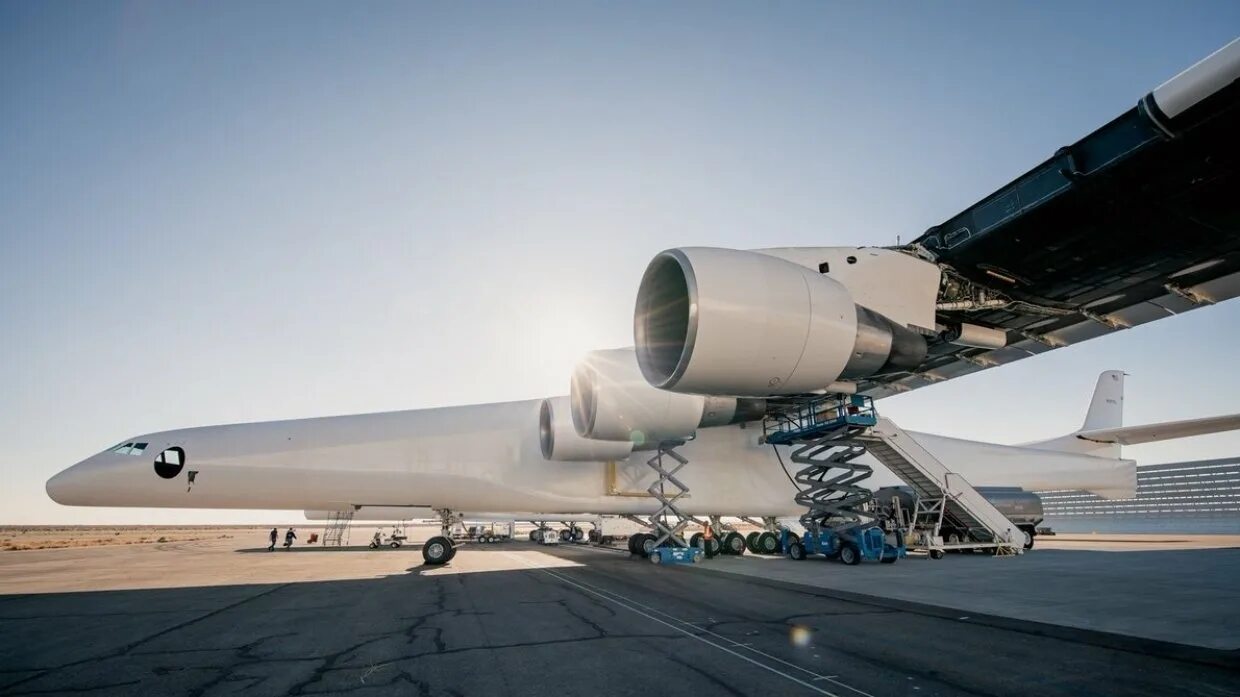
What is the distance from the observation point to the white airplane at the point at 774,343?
722 centimetres

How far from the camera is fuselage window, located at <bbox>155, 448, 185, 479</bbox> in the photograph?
1397 cm

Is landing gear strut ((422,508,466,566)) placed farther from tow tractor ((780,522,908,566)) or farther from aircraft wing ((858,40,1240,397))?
aircraft wing ((858,40,1240,397))

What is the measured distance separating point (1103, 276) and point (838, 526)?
33.2 feet

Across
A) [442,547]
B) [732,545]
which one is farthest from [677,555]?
[442,547]

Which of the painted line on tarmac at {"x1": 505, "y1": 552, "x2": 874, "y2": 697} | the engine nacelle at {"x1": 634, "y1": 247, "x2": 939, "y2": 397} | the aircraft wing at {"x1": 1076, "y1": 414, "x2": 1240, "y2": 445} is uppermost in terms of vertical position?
the engine nacelle at {"x1": 634, "y1": 247, "x2": 939, "y2": 397}

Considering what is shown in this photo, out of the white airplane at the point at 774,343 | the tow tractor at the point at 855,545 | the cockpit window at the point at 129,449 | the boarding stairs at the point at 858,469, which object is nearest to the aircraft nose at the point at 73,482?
the white airplane at the point at 774,343

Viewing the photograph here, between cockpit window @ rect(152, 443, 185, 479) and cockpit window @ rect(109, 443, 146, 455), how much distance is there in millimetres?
515

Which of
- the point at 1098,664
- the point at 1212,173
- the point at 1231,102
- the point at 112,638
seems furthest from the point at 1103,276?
the point at 112,638

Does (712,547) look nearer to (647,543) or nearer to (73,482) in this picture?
(647,543)

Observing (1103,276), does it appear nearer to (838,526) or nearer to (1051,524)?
(838,526)

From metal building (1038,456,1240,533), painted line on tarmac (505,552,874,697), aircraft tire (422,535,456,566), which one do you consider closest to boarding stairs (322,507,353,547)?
aircraft tire (422,535,456,566)

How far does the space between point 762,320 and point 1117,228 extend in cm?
557

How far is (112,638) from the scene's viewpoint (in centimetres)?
690

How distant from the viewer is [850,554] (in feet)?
50.9
